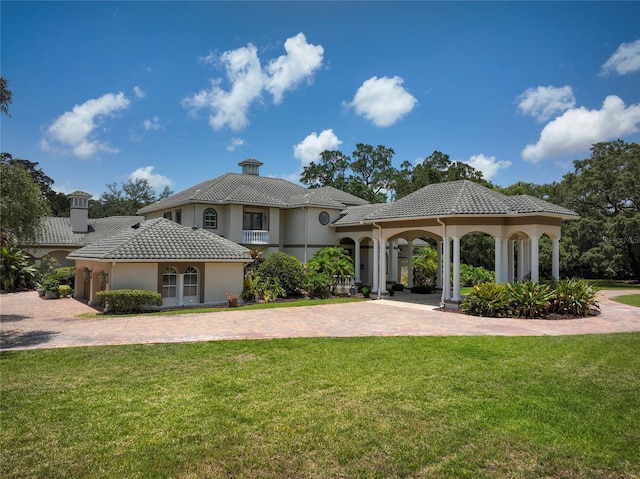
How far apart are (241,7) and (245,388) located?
13030 mm

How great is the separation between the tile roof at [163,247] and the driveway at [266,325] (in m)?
2.68

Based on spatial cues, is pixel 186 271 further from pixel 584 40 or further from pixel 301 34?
pixel 584 40

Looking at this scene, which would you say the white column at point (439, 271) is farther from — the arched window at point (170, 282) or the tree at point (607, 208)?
the arched window at point (170, 282)

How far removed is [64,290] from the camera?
22.7 metres

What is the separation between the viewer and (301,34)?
56.2ft

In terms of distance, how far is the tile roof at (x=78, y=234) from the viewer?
3161cm

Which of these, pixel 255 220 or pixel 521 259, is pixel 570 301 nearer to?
pixel 521 259

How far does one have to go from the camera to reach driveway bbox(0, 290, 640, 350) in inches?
466

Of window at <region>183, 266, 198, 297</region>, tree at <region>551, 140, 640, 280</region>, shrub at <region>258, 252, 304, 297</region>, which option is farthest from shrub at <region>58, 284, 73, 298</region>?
tree at <region>551, 140, 640, 280</region>

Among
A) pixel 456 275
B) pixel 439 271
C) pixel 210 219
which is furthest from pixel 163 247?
pixel 439 271

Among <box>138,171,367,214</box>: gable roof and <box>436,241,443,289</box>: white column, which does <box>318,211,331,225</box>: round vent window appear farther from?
<box>436,241,443,289</box>: white column

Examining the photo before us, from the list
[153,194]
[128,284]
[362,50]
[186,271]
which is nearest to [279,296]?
[186,271]

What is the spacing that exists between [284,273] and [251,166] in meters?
14.4

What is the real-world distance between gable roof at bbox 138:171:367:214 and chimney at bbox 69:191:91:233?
438 cm
